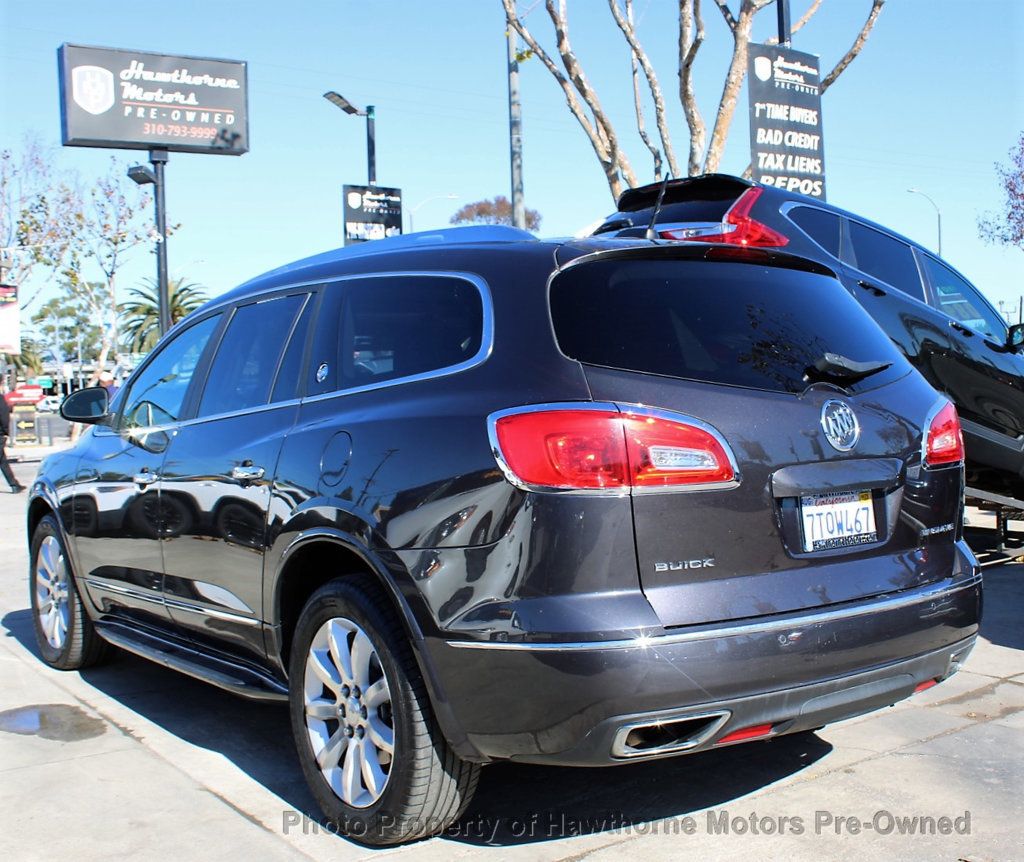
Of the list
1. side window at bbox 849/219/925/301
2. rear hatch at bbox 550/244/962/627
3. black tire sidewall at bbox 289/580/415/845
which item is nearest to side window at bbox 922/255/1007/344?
side window at bbox 849/219/925/301

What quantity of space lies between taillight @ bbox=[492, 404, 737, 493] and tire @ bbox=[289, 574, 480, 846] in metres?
0.68

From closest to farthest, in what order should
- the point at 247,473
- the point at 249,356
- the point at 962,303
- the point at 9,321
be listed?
the point at 247,473 < the point at 249,356 < the point at 962,303 < the point at 9,321

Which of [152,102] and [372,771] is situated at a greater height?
[152,102]

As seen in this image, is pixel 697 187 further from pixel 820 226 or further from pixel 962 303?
pixel 962 303

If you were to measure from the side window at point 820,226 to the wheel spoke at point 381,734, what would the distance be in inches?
163

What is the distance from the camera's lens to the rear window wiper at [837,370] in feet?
11.0

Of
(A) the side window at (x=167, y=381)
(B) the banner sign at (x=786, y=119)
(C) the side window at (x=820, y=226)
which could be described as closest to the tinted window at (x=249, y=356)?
(A) the side window at (x=167, y=381)

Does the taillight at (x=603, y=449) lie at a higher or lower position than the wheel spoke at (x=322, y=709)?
higher

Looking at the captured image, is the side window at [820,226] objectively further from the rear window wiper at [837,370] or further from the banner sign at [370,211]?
the banner sign at [370,211]

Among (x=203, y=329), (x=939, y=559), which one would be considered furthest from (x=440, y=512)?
(x=203, y=329)

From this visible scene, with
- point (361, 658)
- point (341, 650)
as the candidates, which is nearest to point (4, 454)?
point (341, 650)

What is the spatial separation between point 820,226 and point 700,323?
349 centimetres

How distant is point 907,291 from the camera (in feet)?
21.5

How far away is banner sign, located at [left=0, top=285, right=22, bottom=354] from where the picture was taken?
84.3 feet
